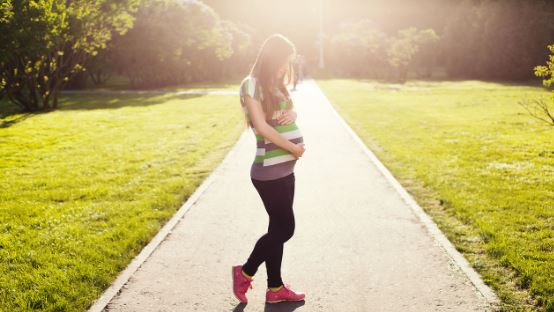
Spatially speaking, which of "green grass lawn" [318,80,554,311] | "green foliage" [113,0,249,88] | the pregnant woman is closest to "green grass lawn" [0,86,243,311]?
the pregnant woman

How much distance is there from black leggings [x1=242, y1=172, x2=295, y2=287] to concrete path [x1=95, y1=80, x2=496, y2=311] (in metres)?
0.32

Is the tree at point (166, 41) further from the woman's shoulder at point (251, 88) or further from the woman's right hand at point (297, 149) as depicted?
the woman's right hand at point (297, 149)

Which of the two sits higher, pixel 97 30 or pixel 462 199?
pixel 97 30

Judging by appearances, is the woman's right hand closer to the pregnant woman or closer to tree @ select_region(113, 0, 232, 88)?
the pregnant woman

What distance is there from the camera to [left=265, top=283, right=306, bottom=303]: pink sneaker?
3.92m

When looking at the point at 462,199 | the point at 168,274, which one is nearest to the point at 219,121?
the point at 462,199

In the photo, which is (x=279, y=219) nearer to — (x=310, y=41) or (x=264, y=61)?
(x=264, y=61)

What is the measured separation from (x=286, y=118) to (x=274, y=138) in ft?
0.74

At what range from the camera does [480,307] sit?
374 cm

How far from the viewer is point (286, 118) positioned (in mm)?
3580

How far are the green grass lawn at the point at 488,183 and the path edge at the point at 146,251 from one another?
10.7ft

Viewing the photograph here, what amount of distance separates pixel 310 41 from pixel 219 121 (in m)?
98.9

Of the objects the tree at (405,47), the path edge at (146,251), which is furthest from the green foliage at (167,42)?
the path edge at (146,251)

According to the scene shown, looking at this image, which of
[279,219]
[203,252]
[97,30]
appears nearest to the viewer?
[279,219]
